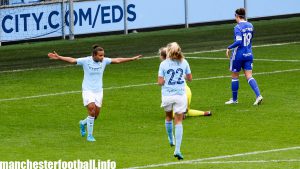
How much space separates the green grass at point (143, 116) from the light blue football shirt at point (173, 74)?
3.86 feet

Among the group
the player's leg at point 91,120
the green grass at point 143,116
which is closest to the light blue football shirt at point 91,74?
the player's leg at point 91,120

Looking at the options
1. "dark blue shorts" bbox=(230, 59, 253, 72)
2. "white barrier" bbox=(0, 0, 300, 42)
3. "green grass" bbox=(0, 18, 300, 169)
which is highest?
"white barrier" bbox=(0, 0, 300, 42)

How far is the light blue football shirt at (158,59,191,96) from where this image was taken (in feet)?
69.2

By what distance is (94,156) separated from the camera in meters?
21.2

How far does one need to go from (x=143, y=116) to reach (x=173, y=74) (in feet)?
17.7

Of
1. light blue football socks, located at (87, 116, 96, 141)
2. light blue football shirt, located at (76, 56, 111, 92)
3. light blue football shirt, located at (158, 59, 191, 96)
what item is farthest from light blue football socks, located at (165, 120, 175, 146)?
light blue football shirt, located at (76, 56, 111, 92)

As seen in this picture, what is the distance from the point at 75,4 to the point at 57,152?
2319 centimetres

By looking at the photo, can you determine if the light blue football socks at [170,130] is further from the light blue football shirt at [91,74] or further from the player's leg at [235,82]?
the player's leg at [235,82]

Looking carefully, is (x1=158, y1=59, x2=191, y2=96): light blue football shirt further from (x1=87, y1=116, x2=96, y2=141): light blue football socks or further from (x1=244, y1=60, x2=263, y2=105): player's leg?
(x1=244, y1=60, x2=263, y2=105): player's leg

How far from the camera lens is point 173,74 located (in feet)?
69.2

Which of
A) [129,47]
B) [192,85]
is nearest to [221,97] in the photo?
[192,85]

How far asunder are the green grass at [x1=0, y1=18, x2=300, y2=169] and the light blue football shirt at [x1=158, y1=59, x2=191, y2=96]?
1177mm

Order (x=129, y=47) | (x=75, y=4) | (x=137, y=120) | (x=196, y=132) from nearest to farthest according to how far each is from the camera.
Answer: (x=196, y=132), (x=137, y=120), (x=129, y=47), (x=75, y=4)

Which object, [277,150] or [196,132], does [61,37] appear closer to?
[196,132]
